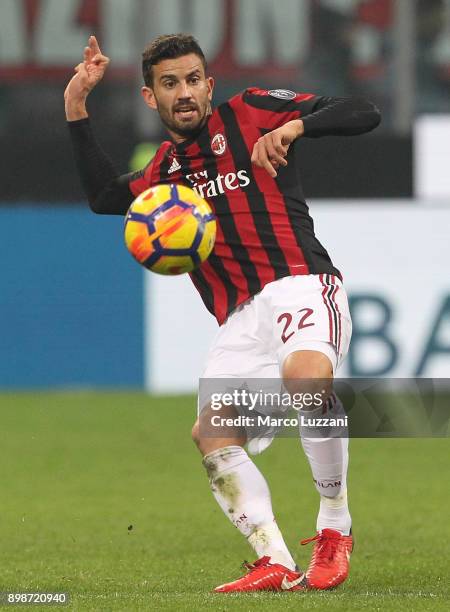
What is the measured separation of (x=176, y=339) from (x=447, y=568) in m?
6.10

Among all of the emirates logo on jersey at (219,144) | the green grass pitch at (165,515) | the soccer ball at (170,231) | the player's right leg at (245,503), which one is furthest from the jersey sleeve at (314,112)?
the green grass pitch at (165,515)

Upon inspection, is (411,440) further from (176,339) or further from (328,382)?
(328,382)

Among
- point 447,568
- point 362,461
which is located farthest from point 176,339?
point 447,568

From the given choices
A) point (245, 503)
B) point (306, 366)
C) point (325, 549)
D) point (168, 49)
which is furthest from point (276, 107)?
point (325, 549)

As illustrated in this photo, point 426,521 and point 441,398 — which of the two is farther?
point 441,398

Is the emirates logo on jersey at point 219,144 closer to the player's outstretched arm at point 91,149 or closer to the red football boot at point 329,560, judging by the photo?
the player's outstretched arm at point 91,149

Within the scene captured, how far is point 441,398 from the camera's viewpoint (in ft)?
35.7

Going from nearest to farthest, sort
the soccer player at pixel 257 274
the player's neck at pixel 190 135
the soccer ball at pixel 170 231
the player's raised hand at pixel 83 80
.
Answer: the soccer ball at pixel 170 231 → the soccer player at pixel 257 274 → the player's neck at pixel 190 135 → the player's raised hand at pixel 83 80

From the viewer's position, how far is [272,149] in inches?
188

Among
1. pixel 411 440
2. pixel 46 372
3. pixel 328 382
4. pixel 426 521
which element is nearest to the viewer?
pixel 328 382

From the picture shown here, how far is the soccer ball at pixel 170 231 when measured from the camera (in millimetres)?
A: 4730

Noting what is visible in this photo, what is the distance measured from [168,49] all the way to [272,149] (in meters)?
0.71

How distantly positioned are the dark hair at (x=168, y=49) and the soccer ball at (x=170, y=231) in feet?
2.10

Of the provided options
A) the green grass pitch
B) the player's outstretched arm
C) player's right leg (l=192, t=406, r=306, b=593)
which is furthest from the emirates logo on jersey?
the green grass pitch
